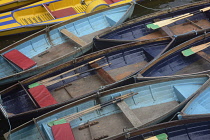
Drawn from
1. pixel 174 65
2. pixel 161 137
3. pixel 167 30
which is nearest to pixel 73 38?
pixel 167 30

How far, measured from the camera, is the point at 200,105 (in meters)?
12.3

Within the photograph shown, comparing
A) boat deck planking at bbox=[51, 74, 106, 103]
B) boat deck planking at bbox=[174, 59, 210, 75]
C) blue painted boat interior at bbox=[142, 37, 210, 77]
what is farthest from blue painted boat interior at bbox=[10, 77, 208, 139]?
boat deck planking at bbox=[174, 59, 210, 75]

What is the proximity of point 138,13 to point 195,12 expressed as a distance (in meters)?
5.07

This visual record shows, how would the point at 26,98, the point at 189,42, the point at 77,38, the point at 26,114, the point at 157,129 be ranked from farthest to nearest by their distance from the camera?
A: the point at 77,38 → the point at 189,42 → the point at 26,98 → the point at 26,114 → the point at 157,129

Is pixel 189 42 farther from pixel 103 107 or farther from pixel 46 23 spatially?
pixel 46 23

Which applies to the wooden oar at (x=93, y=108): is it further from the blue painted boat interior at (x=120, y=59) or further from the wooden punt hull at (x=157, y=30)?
the wooden punt hull at (x=157, y=30)

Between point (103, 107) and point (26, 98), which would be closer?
point (103, 107)

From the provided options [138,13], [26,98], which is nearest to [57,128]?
[26,98]

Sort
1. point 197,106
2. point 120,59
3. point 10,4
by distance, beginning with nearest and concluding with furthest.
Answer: point 197,106 → point 120,59 → point 10,4

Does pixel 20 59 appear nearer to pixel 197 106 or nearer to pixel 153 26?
pixel 153 26

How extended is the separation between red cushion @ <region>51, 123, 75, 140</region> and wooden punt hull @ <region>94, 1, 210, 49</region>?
5715mm

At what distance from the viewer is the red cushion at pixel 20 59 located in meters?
15.0

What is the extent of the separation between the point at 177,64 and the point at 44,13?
9659 mm

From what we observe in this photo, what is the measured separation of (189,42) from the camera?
15.2 metres
